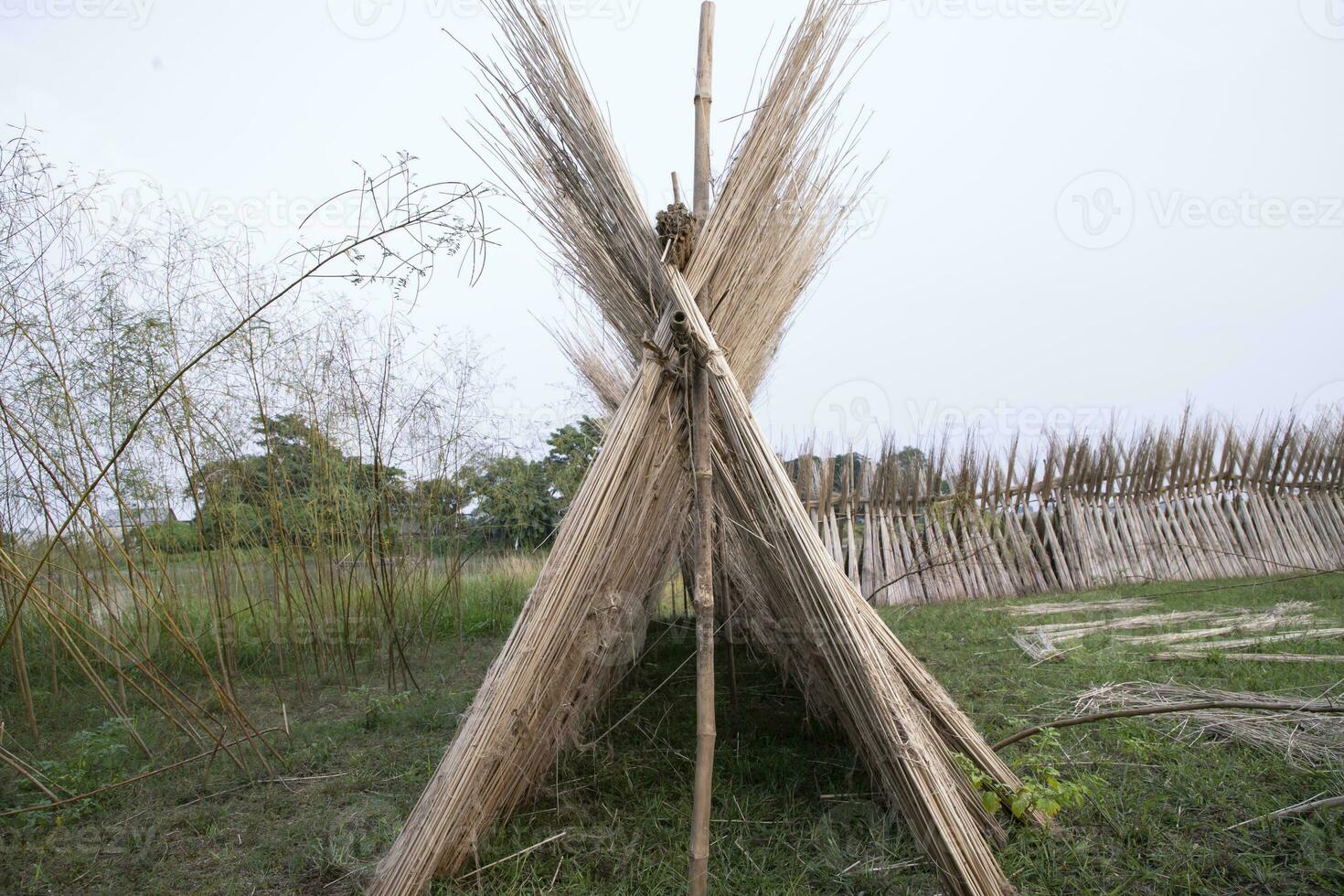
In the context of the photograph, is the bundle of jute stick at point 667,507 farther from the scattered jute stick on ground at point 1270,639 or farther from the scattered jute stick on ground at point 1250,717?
the scattered jute stick on ground at point 1270,639

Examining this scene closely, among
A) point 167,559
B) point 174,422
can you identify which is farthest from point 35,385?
point 167,559

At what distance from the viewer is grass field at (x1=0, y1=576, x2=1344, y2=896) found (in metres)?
1.81

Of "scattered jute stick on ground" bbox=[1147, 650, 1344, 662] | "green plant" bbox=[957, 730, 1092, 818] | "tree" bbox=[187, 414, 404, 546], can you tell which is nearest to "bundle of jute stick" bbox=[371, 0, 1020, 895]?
"green plant" bbox=[957, 730, 1092, 818]

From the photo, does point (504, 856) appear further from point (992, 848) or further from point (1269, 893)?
point (1269, 893)

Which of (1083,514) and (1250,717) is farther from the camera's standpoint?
(1083,514)

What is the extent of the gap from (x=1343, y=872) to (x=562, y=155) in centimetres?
260

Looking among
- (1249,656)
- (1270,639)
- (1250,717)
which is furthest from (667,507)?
(1270,639)

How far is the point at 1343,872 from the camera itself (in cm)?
167

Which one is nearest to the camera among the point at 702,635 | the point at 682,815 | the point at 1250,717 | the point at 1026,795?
the point at 702,635

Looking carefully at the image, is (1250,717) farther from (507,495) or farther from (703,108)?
(507,495)

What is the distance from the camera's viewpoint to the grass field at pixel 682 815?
1812 millimetres

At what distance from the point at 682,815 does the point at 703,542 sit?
0.89m

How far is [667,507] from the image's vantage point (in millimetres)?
2273

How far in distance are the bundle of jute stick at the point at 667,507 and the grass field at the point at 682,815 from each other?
181 mm
